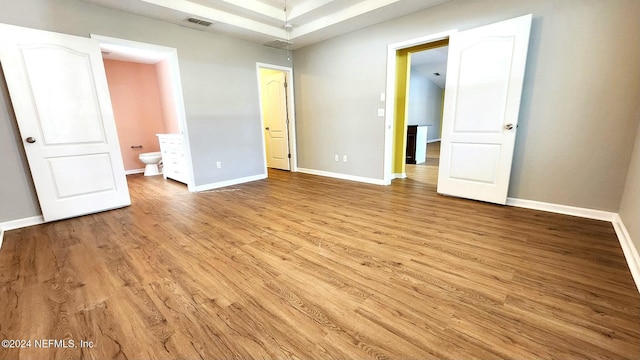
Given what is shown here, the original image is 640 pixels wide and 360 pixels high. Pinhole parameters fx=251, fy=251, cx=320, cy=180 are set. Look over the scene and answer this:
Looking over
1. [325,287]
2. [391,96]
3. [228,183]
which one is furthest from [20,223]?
[391,96]

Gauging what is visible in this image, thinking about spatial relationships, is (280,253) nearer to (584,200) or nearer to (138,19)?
(584,200)

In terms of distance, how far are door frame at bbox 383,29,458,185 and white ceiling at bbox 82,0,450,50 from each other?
38 cm

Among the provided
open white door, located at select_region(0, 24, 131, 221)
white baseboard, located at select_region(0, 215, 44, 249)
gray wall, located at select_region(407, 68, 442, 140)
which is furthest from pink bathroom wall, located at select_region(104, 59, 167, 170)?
gray wall, located at select_region(407, 68, 442, 140)

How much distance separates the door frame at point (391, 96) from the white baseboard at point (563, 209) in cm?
170

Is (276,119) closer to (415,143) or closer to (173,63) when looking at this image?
(173,63)

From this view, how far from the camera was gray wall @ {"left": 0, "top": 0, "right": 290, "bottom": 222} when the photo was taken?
8.70 ft

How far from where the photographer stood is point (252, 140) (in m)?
4.73

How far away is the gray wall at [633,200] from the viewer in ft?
6.13

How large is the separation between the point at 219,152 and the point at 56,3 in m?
2.43

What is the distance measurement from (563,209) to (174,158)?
576 cm

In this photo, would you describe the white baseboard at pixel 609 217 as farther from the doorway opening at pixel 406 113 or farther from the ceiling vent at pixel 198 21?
the ceiling vent at pixel 198 21

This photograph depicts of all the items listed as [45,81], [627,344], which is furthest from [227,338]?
[45,81]

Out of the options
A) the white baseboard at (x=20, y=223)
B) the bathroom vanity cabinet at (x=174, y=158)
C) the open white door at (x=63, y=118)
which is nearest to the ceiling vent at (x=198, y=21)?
the open white door at (x=63, y=118)

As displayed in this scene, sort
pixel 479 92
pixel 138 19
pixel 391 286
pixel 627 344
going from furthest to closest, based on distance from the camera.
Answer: pixel 138 19 → pixel 479 92 → pixel 391 286 → pixel 627 344
